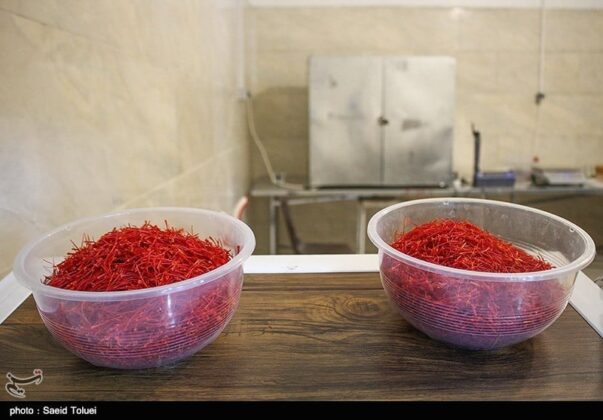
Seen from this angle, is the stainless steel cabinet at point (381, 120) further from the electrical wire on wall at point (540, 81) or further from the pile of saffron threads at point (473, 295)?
the pile of saffron threads at point (473, 295)

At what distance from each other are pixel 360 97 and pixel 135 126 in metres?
1.60

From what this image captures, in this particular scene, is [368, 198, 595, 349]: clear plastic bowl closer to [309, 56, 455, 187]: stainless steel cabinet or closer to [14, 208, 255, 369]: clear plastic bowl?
[14, 208, 255, 369]: clear plastic bowl

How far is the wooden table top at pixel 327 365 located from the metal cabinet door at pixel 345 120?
1.98 meters

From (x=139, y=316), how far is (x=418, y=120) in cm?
228

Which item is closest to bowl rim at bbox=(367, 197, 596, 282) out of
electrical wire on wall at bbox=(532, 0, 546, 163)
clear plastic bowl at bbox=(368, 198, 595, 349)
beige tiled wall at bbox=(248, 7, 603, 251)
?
clear plastic bowl at bbox=(368, 198, 595, 349)

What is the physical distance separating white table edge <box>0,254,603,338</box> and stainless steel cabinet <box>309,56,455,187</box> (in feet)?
5.93

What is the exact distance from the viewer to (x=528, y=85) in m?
3.00

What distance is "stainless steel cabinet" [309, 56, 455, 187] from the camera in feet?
8.25

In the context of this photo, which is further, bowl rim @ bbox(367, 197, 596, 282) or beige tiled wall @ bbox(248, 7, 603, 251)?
beige tiled wall @ bbox(248, 7, 603, 251)

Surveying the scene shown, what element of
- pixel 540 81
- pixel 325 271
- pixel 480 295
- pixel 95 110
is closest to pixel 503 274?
pixel 480 295

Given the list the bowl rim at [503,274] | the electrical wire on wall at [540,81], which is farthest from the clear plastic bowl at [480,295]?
the electrical wire on wall at [540,81]

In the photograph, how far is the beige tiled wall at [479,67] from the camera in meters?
2.95

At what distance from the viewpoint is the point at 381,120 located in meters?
2.53

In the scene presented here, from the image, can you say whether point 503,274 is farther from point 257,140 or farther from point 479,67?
→ point 479,67
